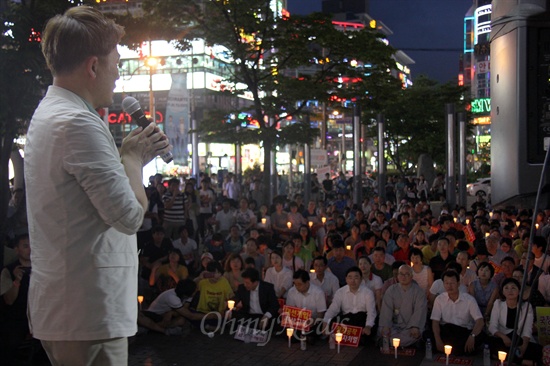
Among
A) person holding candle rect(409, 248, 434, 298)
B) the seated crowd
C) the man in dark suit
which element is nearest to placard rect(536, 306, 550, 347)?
the seated crowd

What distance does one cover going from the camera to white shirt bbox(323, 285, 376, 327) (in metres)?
7.91

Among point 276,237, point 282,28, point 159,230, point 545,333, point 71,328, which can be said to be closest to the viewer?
point 71,328

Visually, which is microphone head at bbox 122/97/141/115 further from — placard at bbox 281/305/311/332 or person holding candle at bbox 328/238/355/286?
person holding candle at bbox 328/238/355/286

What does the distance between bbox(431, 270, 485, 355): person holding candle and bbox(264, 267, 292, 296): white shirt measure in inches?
88.6

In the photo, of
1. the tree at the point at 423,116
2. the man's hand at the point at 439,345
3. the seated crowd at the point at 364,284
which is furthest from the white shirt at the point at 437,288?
the tree at the point at 423,116

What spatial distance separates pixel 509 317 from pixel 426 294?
118 centimetres

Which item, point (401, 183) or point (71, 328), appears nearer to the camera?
point (71, 328)

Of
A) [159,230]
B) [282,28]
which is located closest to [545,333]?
[159,230]

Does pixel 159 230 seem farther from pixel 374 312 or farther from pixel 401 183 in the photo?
pixel 401 183

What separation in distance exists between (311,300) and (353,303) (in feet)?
1.80

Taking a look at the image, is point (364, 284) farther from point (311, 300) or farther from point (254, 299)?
point (254, 299)

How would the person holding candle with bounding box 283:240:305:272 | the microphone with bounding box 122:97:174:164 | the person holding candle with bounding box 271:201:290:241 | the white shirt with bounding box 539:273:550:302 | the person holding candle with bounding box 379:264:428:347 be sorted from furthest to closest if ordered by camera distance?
the person holding candle with bounding box 271:201:290:241
the person holding candle with bounding box 283:240:305:272
the white shirt with bounding box 539:273:550:302
the person holding candle with bounding box 379:264:428:347
the microphone with bounding box 122:97:174:164

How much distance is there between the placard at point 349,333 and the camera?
7.74 m

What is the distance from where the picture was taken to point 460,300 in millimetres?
7492
